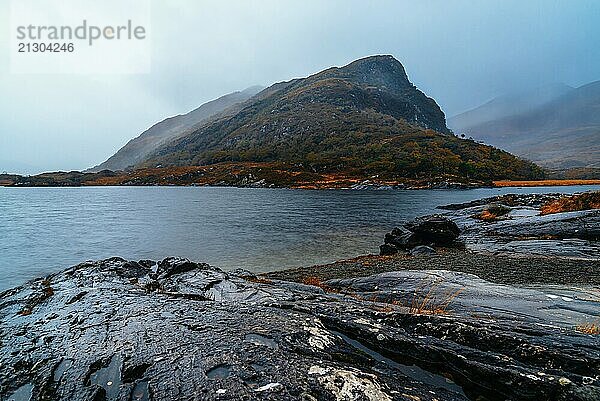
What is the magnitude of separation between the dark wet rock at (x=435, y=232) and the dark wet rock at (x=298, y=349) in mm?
23485

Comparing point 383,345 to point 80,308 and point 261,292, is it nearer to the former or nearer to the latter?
point 261,292

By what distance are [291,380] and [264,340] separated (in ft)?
7.67

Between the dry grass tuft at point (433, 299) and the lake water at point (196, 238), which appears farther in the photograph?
the lake water at point (196, 238)

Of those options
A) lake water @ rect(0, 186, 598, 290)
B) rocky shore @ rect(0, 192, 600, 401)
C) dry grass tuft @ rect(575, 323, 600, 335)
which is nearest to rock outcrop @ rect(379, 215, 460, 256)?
lake water @ rect(0, 186, 598, 290)

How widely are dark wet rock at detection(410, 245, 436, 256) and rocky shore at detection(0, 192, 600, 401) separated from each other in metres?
15.0

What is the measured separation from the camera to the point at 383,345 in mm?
9484

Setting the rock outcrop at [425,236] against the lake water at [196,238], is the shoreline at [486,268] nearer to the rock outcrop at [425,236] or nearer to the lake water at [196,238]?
the rock outcrop at [425,236]

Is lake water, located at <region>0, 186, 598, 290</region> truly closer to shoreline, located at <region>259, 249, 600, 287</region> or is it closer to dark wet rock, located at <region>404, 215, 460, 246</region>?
dark wet rock, located at <region>404, 215, 460, 246</region>

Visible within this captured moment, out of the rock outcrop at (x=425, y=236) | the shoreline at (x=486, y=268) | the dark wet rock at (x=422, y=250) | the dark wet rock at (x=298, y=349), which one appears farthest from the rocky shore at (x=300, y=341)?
the rock outcrop at (x=425, y=236)

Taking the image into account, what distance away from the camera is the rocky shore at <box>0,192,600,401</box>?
7355 mm

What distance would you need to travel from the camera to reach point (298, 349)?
895cm

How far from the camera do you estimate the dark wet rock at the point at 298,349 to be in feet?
23.9

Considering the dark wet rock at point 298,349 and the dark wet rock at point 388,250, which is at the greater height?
the dark wet rock at point 298,349

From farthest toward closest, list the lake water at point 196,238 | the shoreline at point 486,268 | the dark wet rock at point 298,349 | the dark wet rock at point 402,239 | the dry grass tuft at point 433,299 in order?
the dark wet rock at point 402,239, the lake water at point 196,238, the shoreline at point 486,268, the dry grass tuft at point 433,299, the dark wet rock at point 298,349
